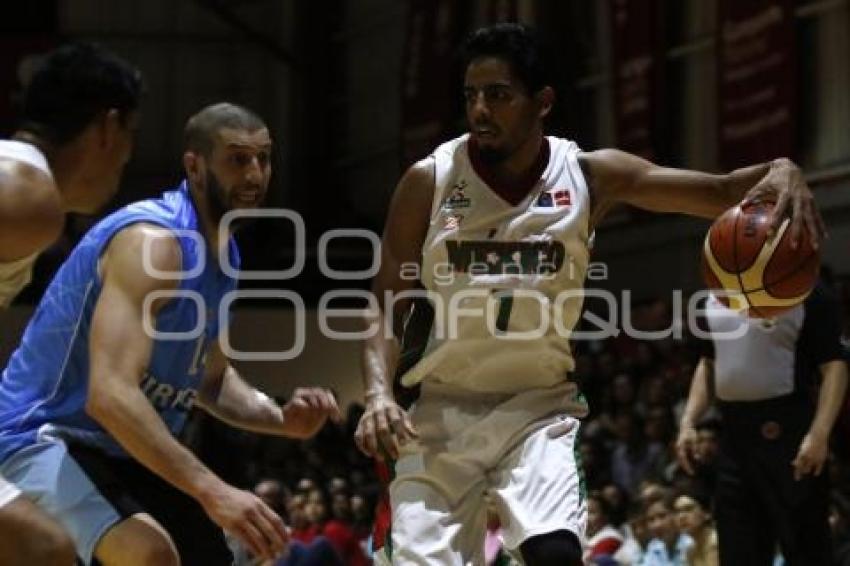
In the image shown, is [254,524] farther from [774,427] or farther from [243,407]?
[774,427]

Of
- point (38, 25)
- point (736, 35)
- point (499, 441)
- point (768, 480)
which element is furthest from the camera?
point (38, 25)

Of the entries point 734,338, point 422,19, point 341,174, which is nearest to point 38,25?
point 341,174

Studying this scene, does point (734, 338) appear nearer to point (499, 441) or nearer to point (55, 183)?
point (499, 441)

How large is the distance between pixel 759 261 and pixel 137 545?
200 centimetres

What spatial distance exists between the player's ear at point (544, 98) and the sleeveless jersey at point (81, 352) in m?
1.16

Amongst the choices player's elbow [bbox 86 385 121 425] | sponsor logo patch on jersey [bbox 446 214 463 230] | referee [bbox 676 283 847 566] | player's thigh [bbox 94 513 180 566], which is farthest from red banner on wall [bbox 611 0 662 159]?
player's elbow [bbox 86 385 121 425]

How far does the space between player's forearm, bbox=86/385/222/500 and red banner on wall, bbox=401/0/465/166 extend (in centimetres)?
1383

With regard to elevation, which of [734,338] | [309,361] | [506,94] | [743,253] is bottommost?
[309,361]

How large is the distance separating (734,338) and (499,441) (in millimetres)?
2672

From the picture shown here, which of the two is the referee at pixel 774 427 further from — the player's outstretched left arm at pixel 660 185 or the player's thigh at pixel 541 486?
the player's thigh at pixel 541 486

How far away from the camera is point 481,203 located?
5375 mm

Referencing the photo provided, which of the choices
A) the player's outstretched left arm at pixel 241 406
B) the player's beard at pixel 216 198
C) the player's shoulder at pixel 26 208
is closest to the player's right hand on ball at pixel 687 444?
the player's outstretched left arm at pixel 241 406

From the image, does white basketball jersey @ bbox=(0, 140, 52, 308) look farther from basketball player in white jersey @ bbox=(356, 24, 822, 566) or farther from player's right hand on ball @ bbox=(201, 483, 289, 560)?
basketball player in white jersey @ bbox=(356, 24, 822, 566)

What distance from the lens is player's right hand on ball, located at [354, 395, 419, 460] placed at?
4.86 metres
